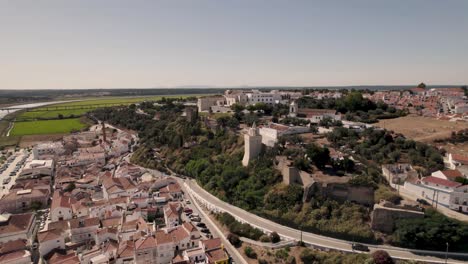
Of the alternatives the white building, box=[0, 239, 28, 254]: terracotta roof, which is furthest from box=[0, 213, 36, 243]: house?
the white building

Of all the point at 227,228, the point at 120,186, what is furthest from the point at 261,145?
the point at 120,186

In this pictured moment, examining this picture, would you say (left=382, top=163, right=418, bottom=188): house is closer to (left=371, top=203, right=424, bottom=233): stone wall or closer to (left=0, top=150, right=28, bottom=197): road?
(left=371, top=203, right=424, bottom=233): stone wall

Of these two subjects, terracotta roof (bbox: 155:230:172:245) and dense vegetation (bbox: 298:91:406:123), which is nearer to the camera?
terracotta roof (bbox: 155:230:172:245)

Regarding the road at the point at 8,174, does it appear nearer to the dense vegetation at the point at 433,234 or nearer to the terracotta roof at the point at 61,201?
the terracotta roof at the point at 61,201

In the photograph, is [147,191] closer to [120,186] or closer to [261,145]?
[120,186]

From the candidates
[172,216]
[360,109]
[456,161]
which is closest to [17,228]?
A: [172,216]

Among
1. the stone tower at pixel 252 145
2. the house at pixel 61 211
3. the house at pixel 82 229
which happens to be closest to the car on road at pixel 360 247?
the stone tower at pixel 252 145
